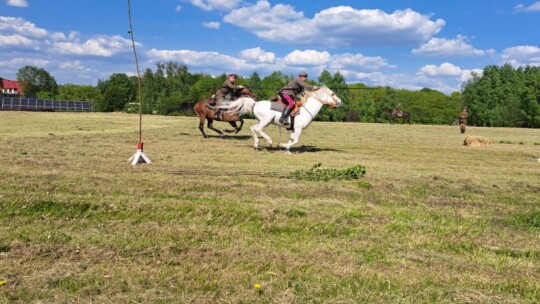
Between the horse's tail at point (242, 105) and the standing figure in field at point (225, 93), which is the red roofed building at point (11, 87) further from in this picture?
the horse's tail at point (242, 105)

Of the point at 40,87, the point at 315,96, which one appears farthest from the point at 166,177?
the point at 40,87

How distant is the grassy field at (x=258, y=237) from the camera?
4297 millimetres

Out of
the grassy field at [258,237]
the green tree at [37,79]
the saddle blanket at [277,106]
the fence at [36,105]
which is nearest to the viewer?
the grassy field at [258,237]

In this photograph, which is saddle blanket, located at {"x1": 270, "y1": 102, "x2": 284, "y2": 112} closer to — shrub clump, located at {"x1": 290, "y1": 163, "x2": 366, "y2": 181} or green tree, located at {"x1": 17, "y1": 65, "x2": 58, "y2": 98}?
shrub clump, located at {"x1": 290, "y1": 163, "x2": 366, "y2": 181}

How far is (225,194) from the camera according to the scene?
852 centimetres

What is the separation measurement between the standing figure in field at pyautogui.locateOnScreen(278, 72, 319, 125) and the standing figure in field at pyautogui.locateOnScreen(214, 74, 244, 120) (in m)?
3.38

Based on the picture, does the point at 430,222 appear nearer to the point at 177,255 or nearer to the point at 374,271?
the point at 374,271

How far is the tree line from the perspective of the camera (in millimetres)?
79688

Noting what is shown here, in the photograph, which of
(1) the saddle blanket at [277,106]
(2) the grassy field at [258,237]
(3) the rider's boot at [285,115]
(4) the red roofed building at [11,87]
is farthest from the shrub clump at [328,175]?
(4) the red roofed building at [11,87]

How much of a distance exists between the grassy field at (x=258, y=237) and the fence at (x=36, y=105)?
58.5 m

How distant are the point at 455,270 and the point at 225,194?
14.9 ft

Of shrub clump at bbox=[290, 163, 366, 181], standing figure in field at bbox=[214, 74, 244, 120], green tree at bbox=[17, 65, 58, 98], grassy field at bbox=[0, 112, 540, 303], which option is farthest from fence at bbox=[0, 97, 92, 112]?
green tree at bbox=[17, 65, 58, 98]

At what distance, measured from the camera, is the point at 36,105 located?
221ft

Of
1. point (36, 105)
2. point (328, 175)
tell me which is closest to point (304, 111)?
point (328, 175)
